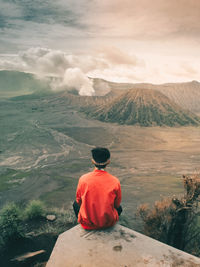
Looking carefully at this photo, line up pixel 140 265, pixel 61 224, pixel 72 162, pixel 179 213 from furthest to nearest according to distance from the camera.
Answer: pixel 72 162 → pixel 61 224 → pixel 179 213 → pixel 140 265

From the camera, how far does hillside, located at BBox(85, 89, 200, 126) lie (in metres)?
53.2

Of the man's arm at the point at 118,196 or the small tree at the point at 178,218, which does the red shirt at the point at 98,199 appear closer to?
the man's arm at the point at 118,196

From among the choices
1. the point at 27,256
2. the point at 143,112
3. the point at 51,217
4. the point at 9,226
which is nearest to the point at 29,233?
the point at 9,226

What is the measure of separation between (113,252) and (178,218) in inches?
104

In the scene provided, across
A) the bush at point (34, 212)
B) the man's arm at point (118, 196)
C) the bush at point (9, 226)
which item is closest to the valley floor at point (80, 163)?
the man's arm at point (118, 196)

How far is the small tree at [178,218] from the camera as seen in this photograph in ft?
15.1

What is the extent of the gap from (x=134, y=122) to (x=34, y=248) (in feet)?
158

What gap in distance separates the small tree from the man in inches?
86.3

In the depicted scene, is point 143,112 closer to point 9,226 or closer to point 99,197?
point 9,226

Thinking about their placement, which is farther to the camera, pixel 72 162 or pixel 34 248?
pixel 72 162

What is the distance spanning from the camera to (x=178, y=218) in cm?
479

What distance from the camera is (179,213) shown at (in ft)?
15.5

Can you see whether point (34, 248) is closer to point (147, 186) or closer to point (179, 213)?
point (179, 213)

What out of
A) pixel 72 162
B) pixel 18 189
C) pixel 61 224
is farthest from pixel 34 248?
pixel 72 162
